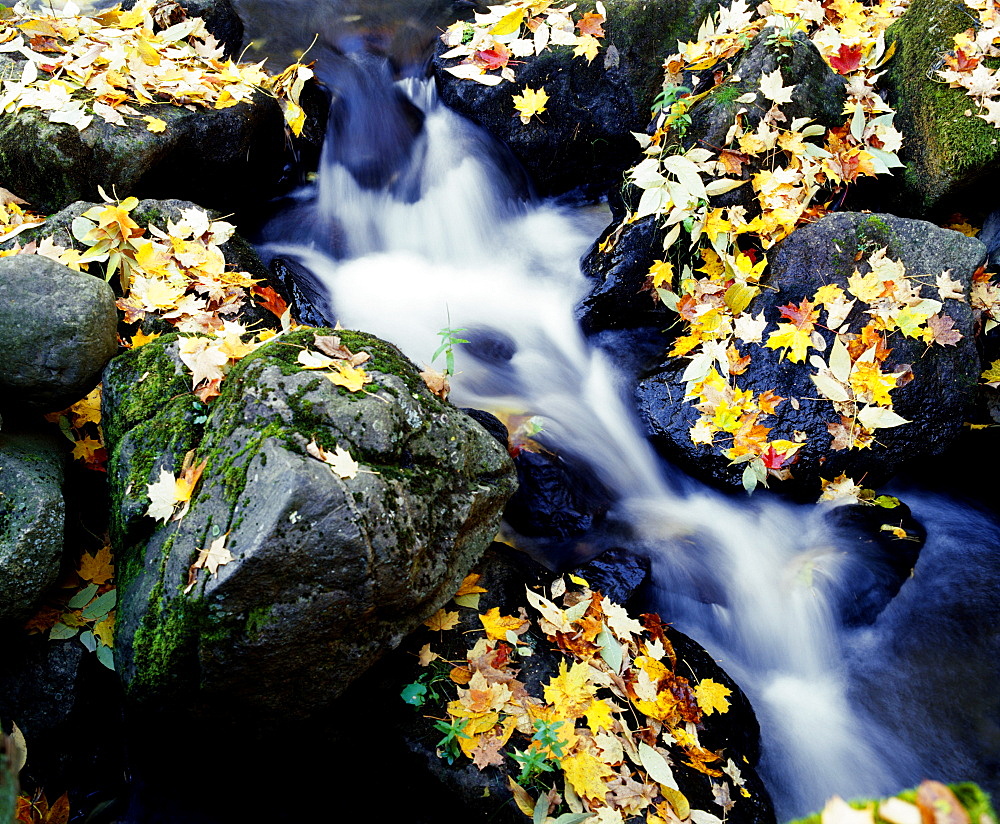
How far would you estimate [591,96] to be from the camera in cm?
549

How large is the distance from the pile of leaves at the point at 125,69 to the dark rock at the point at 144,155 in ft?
0.29

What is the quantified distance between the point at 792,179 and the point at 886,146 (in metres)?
0.85

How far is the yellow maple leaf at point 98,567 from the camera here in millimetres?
3000

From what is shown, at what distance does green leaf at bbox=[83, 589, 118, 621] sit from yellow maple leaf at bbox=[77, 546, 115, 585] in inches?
3.6

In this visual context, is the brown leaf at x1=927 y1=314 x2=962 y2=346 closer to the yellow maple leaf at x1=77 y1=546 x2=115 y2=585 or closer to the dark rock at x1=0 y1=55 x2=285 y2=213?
the yellow maple leaf at x1=77 y1=546 x2=115 y2=585

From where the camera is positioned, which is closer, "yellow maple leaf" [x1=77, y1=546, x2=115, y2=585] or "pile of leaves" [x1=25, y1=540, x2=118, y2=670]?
"pile of leaves" [x1=25, y1=540, x2=118, y2=670]

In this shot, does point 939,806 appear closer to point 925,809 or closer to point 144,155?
point 925,809

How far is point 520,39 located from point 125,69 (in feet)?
10.1

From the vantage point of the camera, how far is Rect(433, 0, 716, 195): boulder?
540cm

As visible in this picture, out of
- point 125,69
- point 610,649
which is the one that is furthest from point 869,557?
point 125,69

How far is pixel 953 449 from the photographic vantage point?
4.21 m

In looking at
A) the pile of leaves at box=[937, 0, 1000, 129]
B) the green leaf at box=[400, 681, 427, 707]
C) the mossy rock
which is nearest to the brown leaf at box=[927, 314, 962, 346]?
the mossy rock

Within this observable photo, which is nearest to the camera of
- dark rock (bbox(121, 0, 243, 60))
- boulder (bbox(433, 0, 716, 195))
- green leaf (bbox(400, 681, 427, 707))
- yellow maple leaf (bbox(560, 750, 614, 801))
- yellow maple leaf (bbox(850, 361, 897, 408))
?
yellow maple leaf (bbox(560, 750, 614, 801))

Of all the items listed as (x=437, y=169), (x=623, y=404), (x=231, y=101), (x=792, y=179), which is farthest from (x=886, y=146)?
(x=231, y=101)
